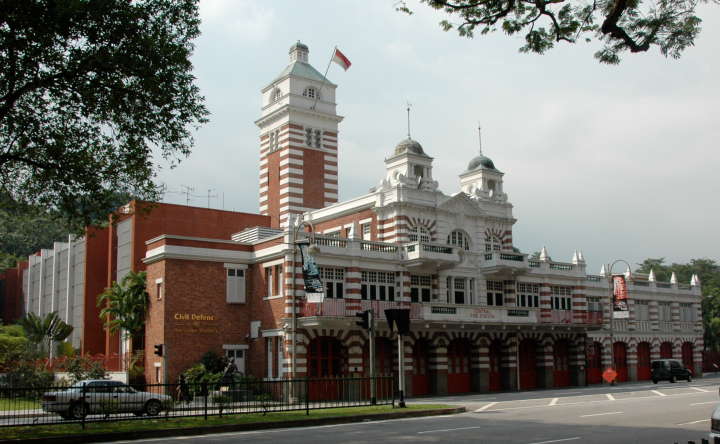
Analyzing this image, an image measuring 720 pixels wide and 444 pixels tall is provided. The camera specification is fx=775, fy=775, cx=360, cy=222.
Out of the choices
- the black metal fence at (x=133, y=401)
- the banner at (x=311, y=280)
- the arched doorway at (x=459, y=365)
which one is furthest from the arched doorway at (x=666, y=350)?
the black metal fence at (x=133, y=401)

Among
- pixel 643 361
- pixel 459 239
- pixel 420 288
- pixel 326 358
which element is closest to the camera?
pixel 326 358

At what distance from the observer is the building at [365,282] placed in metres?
40.1

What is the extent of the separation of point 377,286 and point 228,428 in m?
21.9

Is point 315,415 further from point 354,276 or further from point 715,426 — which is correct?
point 354,276

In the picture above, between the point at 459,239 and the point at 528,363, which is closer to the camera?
the point at 459,239

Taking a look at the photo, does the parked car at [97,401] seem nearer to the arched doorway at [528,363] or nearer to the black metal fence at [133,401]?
the black metal fence at [133,401]

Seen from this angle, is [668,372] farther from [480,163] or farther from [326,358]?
[326,358]

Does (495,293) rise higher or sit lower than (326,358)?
higher

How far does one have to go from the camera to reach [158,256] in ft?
132

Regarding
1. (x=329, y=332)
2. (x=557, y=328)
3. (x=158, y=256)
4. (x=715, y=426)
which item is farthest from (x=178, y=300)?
(x=715, y=426)

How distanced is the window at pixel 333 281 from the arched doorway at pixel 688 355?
35289mm

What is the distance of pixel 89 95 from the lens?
2298cm

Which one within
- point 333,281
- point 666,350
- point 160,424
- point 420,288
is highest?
point 333,281

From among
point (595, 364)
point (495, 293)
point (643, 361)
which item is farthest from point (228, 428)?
point (643, 361)
